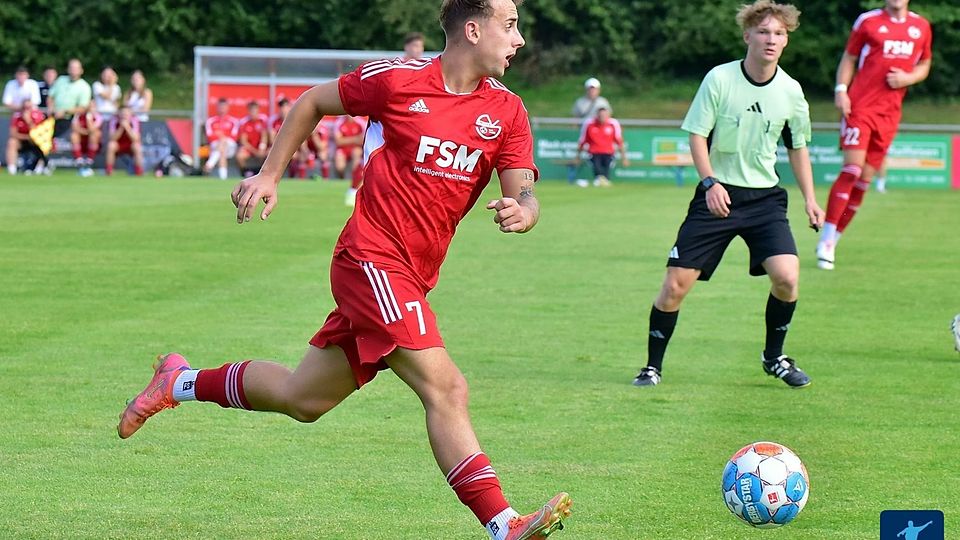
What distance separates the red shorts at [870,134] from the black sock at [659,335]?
6665 millimetres

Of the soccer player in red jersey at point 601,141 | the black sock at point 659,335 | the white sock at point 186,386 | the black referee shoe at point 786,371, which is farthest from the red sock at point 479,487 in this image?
the soccer player in red jersey at point 601,141

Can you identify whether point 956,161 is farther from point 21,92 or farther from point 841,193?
point 21,92

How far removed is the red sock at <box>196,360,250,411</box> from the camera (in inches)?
222

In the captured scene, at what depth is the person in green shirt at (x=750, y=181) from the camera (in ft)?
27.7

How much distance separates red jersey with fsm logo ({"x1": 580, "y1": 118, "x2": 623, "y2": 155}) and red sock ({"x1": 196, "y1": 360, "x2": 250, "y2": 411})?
25783mm

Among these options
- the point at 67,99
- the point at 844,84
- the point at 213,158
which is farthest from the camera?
the point at 67,99

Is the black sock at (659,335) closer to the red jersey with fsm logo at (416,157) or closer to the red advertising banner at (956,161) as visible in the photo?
the red jersey with fsm logo at (416,157)

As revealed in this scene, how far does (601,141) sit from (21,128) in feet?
38.2

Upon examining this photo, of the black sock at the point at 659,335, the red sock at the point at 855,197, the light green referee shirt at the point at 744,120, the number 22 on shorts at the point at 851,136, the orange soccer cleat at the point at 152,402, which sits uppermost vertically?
the light green referee shirt at the point at 744,120

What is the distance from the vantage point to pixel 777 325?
8.61m

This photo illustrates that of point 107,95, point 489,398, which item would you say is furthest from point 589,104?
point 489,398

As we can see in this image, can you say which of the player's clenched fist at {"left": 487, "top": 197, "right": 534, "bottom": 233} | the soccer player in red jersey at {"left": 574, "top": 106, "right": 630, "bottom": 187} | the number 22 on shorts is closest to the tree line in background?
the soccer player in red jersey at {"left": 574, "top": 106, "right": 630, "bottom": 187}

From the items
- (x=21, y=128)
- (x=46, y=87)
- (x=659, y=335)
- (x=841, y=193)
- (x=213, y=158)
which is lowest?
(x=213, y=158)

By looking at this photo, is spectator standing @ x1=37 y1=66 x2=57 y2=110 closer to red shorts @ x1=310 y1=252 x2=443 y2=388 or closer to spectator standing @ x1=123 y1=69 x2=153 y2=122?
spectator standing @ x1=123 y1=69 x2=153 y2=122
